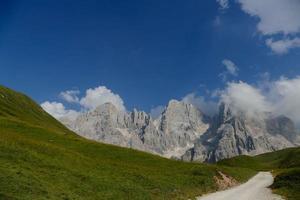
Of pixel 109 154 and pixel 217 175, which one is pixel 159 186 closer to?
pixel 217 175

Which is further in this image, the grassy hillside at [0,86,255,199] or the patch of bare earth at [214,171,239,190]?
the patch of bare earth at [214,171,239,190]

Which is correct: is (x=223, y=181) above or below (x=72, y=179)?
above

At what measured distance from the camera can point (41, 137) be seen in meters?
83.4

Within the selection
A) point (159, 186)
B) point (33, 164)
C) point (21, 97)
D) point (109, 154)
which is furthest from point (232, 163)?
point (33, 164)

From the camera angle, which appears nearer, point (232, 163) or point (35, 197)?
point (35, 197)

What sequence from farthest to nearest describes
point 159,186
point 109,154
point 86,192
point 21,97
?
1. point 21,97
2. point 109,154
3. point 159,186
4. point 86,192

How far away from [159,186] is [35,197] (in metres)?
20.8

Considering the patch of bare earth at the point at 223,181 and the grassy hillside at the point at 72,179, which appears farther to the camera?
the patch of bare earth at the point at 223,181

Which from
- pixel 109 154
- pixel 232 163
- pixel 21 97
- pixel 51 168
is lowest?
pixel 51 168

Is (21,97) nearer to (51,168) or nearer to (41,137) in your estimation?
(41,137)

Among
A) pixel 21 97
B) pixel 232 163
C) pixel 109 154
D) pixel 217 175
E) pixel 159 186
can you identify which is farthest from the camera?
pixel 21 97

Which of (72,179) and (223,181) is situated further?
(223,181)

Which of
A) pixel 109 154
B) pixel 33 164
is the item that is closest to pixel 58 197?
pixel 33 164

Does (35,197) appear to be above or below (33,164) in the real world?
below
